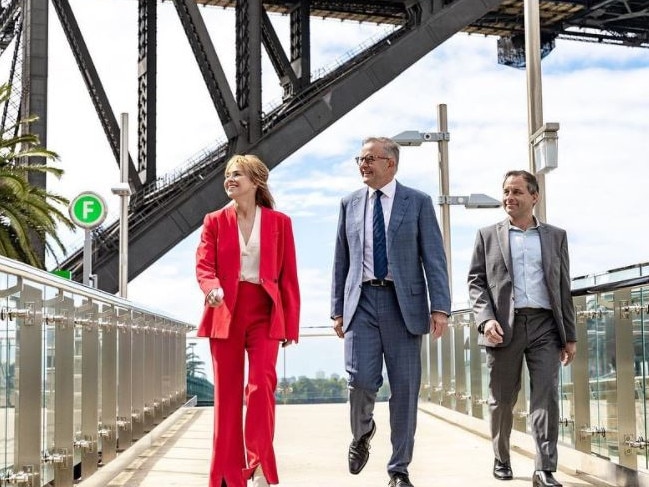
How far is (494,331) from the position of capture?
25.3ft

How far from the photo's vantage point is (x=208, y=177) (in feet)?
105

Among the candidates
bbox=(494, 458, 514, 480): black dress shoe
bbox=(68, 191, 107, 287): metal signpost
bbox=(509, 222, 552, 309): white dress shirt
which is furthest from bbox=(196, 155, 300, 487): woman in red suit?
bbox=(68, 191, 107, 287): metal signpost

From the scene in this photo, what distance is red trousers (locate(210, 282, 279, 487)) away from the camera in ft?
22.0

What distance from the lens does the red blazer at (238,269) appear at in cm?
677

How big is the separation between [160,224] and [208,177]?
1616 mm

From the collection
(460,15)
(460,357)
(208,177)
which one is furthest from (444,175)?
(460,15)

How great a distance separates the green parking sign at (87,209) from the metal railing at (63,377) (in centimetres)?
897

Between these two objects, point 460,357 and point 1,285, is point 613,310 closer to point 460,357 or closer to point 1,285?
point 1,285

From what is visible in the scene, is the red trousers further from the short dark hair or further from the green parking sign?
the green parking sign

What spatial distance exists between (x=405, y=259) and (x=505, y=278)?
0.84m

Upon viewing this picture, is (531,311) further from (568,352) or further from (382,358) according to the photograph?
(382,358)

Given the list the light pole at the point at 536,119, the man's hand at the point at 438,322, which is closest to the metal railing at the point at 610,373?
the man's hand at the point at 438,322

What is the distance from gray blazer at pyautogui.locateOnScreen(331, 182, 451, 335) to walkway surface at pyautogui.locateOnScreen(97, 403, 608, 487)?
144cm

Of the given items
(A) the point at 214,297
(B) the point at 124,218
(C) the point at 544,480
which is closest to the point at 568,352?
(C) the point at 544,480
